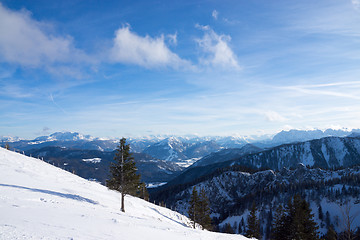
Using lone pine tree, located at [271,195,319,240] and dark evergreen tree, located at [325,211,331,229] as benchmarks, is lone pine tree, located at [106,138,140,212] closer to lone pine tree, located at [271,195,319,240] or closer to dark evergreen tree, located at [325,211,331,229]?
lone pine tree, located at [271,195,319,240]

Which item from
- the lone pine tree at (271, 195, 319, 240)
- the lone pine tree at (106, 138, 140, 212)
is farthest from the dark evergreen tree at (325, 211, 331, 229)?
the lone pine tree at (106, 138, 140, 212)

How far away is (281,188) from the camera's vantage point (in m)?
144

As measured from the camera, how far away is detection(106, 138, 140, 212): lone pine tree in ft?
115

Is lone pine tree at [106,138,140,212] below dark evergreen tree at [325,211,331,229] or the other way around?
the other way around

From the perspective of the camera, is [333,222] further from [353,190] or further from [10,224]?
[10,224]

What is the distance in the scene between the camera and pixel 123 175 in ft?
115

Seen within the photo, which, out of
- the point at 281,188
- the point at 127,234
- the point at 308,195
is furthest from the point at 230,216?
the point at 127,234

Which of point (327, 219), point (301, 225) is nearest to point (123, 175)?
point (301, 225)

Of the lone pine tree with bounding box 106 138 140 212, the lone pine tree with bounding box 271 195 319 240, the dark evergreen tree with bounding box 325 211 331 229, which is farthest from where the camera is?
the dark evergreen tree with bounding box 325 211 331 229

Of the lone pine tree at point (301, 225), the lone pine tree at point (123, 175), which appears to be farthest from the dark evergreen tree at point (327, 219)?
the lone pine tree at point (123, 175)

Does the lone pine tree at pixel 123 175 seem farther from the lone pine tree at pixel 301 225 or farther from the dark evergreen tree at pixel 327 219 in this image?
the dark evergreen tree at pixel 327 219

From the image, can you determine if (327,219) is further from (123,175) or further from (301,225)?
(123,175)

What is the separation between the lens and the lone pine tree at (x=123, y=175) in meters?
34.9

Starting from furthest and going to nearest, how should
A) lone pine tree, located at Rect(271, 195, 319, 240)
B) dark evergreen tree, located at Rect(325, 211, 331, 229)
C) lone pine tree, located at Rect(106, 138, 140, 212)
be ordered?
dark evergreen tree, located at Rect(325, 211, 331, 229) → lone pine tree, located at Rect(271, 195, 319, 240) → lone pine tree, located at Rect(106, 138, 140, 212)
